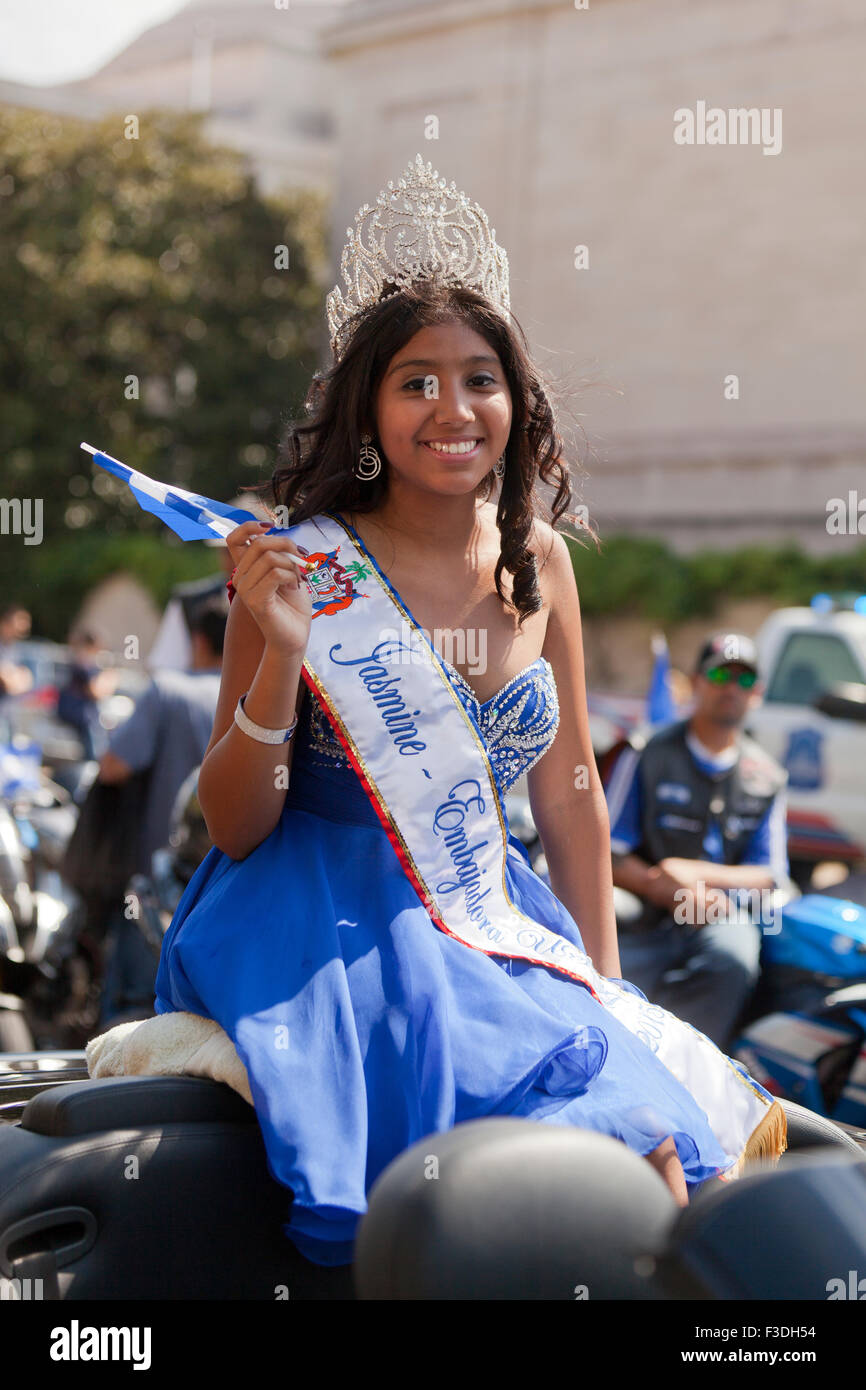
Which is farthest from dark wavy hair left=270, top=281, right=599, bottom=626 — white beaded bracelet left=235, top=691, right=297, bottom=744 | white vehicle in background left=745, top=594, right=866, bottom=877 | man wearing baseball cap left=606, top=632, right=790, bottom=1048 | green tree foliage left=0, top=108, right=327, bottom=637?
green tree foliage left=0, top=108, right=327, bottom=637

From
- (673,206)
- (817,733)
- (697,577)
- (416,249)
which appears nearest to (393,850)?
(416,249)

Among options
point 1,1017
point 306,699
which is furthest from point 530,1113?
point 1,1017

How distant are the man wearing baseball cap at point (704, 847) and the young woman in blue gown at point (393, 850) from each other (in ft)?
7.16

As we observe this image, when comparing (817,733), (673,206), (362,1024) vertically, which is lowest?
(817,733)

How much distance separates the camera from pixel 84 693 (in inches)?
421

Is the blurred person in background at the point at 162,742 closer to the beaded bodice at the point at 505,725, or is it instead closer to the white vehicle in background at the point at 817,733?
the beaded bodice at the point at 505,725

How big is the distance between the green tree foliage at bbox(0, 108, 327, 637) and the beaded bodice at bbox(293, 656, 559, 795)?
23994 millimetres

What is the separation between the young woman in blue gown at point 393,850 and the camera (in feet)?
5.99

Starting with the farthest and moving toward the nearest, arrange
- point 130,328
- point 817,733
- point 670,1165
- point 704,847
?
point 130,328, point 817,733, point 704,847, point 670,1165

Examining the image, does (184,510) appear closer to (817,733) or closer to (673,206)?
(817,733)

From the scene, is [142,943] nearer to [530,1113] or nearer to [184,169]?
[530,1113]

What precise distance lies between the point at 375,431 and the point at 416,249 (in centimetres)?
38

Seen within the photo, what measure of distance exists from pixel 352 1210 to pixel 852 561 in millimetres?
18224

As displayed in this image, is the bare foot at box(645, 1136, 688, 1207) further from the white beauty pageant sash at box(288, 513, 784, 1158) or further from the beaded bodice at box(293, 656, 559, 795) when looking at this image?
the beaded bodice at box(293, 656, 559, 795)
